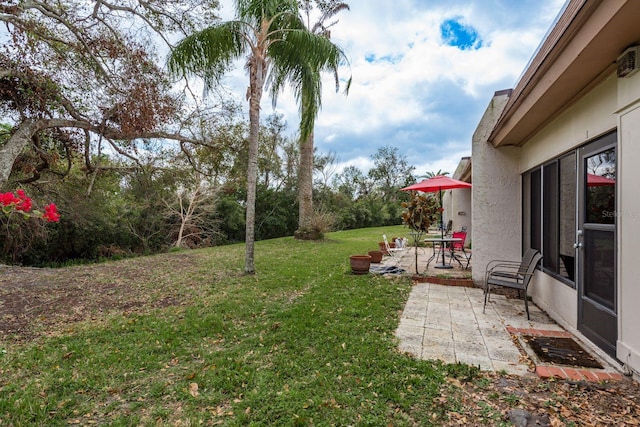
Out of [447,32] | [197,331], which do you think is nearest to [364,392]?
[197,331]

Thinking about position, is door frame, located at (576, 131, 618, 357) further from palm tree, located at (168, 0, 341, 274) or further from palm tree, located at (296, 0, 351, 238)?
palm tree, located at (296, 0, 351, 238)

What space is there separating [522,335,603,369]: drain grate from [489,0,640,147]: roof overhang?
9.11ft

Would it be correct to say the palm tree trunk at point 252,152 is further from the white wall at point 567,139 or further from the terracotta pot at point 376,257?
the white wall at point 567,139

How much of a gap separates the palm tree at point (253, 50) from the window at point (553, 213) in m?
5.08

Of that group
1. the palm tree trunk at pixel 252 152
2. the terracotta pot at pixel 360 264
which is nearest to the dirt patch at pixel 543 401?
the terracotta pot at pixel 360 264

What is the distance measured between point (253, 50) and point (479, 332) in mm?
7082

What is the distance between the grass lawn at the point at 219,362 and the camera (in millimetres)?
2408

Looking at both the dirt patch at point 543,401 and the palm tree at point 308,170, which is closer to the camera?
the dirt patch at point 543,401

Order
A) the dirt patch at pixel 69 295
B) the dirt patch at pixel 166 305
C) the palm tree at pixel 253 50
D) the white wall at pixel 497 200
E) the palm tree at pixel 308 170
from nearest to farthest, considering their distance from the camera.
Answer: the dirt patch at pixel 166 305, the dirt patch at pixel 69 295, the white wall at pixel 497 200, the palm tree at pixel 253 50, the palm tree at pixel 308 170

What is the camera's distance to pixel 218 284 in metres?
6.66

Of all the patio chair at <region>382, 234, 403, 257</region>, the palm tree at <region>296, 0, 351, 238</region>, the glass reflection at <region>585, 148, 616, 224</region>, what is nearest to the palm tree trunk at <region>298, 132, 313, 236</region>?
the palm tree at <region>296, 0, 351, 238</region>

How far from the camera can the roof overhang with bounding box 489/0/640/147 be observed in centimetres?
224

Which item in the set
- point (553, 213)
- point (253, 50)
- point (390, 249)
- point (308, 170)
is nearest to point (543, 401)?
point (553, 213)

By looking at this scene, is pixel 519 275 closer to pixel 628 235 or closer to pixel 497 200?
pixel 497 200
